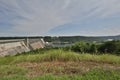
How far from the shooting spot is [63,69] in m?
8.58

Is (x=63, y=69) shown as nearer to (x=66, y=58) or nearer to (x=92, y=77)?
(x=92, y=77)

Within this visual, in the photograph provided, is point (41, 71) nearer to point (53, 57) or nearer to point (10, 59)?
point (53, 57)

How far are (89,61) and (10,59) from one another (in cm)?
461

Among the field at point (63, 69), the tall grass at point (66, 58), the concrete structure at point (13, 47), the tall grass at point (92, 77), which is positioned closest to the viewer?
the tall grass at point (92, 77)

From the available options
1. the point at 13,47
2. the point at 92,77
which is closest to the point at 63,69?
the point at 92,77

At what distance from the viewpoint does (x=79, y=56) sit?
1145 centimetres

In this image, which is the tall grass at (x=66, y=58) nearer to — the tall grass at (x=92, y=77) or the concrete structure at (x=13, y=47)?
the tall grass at (x=92, y=77)

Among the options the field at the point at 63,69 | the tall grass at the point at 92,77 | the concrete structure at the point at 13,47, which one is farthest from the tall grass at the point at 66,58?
the concrete structure at the point at 13,47

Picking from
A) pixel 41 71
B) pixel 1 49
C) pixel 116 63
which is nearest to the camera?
pixel 41 71

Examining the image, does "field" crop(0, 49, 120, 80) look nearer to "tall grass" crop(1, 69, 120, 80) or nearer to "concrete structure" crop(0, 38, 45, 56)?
"tall grass" crop(1, 69, 120, 80)

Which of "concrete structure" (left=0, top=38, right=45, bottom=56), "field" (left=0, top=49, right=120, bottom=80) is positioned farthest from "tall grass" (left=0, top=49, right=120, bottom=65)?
"concrete structure" (left=0, top=38, right=45, bottom=56)

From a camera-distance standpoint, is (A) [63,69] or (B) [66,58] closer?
(A) [63,69]

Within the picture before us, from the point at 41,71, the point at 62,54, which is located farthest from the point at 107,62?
the point at 41,71

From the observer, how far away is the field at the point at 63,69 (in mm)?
7227
